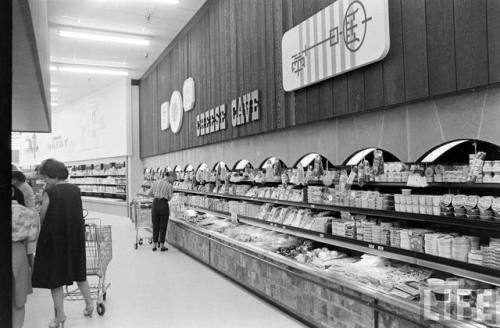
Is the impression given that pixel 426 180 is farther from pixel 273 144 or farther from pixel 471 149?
pixel 273 144

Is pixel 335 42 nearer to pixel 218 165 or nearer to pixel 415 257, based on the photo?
pixel 415 257

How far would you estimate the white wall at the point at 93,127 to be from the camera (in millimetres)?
15472

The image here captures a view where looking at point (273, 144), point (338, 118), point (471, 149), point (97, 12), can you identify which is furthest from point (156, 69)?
point (471, 149)

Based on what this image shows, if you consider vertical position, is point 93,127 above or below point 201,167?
above

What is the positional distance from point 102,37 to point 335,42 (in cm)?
742

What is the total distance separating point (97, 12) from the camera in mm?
8703

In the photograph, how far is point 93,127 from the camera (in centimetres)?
1798

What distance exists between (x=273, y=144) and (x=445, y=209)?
9.91 ft

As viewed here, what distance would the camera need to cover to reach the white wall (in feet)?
50.8

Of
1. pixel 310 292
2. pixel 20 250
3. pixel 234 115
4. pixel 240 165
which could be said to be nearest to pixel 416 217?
pixel 310 292

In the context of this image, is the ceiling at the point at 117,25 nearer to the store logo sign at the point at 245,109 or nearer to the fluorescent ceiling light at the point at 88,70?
the fluorescent ceiling light at the point at 88,70

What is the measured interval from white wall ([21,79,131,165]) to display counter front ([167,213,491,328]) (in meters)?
9.81

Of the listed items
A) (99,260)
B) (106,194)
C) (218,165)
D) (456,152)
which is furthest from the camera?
(106,194)

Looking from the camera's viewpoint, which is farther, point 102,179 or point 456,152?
point 102,179
